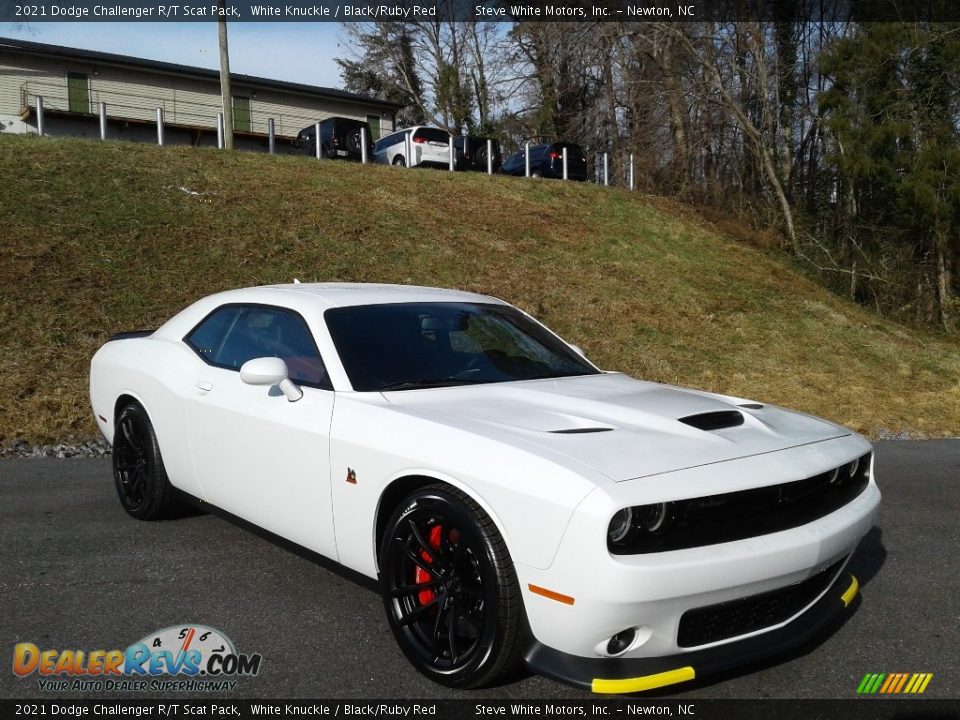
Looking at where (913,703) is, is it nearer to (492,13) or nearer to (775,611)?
(775,611)

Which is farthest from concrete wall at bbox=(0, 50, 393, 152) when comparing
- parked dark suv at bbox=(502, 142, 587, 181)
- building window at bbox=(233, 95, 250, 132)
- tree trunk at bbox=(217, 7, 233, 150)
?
parked dark suv at bbox=(502, 142, 587, 181)

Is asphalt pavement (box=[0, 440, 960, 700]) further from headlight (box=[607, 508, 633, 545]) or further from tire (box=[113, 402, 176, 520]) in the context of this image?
headlight (box=[607, 508, 633, 545])

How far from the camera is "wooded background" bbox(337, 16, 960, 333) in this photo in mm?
17828

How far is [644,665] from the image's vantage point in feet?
8.77

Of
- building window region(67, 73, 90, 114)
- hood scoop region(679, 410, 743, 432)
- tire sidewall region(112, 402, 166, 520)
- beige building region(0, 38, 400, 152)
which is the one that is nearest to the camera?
hood scoop region(679, 410, 743, 432)

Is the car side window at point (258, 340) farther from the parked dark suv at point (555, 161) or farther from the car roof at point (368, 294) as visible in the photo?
the parked dark suv at point (555, 161)

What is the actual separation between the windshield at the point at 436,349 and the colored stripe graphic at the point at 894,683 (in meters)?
1.90

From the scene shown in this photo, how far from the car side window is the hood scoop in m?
1.56

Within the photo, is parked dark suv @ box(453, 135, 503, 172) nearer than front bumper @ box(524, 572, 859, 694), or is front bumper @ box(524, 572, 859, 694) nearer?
front bumper @ box(524, 572, 859, 694)

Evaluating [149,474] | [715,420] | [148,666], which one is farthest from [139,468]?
[715,420]

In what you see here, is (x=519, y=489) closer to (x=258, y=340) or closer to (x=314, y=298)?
(x=314, y=298)

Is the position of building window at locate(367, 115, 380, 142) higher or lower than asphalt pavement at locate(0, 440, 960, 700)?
higher

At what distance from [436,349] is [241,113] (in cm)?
3228

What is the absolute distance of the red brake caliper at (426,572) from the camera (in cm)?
304
